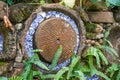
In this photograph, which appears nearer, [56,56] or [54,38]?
[56,56]

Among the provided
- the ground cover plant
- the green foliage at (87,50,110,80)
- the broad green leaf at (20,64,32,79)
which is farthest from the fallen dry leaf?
the green foliage at (87,50,110,80)

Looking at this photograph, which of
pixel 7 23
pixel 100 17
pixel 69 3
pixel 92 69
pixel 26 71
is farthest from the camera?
pixel 100 17

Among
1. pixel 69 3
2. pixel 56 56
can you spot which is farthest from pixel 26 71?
pixel 69 3

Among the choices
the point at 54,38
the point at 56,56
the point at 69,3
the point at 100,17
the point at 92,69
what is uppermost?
the point at 69,3

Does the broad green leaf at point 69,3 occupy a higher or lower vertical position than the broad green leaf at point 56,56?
higher

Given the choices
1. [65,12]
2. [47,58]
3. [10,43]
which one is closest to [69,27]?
[65,12]

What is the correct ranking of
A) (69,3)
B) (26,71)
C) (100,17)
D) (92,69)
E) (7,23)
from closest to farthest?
(26,71) < (7,23) < (92,69) < (69,3) < (100,17)

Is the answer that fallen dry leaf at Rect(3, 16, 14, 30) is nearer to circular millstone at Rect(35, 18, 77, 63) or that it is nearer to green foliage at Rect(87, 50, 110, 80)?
circular millstone at Rect(35, 18, 77, 63)

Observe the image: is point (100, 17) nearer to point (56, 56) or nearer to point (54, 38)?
point (54, 38)

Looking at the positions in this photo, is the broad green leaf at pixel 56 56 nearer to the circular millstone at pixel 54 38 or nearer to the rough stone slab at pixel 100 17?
the circular millstone at pixel 54 38

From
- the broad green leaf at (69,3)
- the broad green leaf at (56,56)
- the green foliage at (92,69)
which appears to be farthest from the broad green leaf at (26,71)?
the broad green leaf at (69,3)
